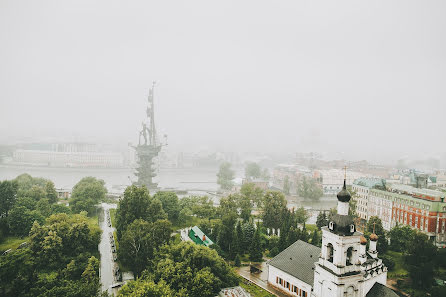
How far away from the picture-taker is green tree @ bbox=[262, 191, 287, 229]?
98.6ft

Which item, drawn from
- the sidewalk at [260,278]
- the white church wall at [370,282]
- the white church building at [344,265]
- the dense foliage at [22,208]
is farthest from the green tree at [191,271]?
the dense foliage at [22,208]

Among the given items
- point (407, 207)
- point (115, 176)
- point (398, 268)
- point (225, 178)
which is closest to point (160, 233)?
point (398, 268)

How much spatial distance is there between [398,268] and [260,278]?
34.8 ft

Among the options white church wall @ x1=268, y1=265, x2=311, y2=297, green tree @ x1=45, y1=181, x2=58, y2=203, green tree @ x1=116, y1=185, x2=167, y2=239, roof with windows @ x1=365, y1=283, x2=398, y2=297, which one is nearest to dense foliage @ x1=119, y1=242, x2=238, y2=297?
white church wall @ x1=268, y1=265, x2=311, y2=297

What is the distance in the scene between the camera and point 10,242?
76.8ft

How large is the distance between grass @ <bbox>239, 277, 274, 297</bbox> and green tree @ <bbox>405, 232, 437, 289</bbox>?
947 centimetres

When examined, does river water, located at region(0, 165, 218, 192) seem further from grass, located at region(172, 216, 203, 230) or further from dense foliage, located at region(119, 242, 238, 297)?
Answer: dense foliage, located at region(119, 242, 238, 297)

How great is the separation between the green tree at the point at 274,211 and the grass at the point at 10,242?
826 inches

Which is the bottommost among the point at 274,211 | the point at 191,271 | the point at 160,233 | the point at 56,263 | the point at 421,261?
the point at 421,261

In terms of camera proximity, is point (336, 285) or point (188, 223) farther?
point (188, 223)

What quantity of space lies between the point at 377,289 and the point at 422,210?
18.2 metres

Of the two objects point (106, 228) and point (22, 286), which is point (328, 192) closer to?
point (106, 228)

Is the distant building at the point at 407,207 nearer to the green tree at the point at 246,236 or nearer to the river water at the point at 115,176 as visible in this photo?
the green tree at the point at 246,236

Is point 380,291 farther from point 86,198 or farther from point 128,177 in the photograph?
point 128,177
